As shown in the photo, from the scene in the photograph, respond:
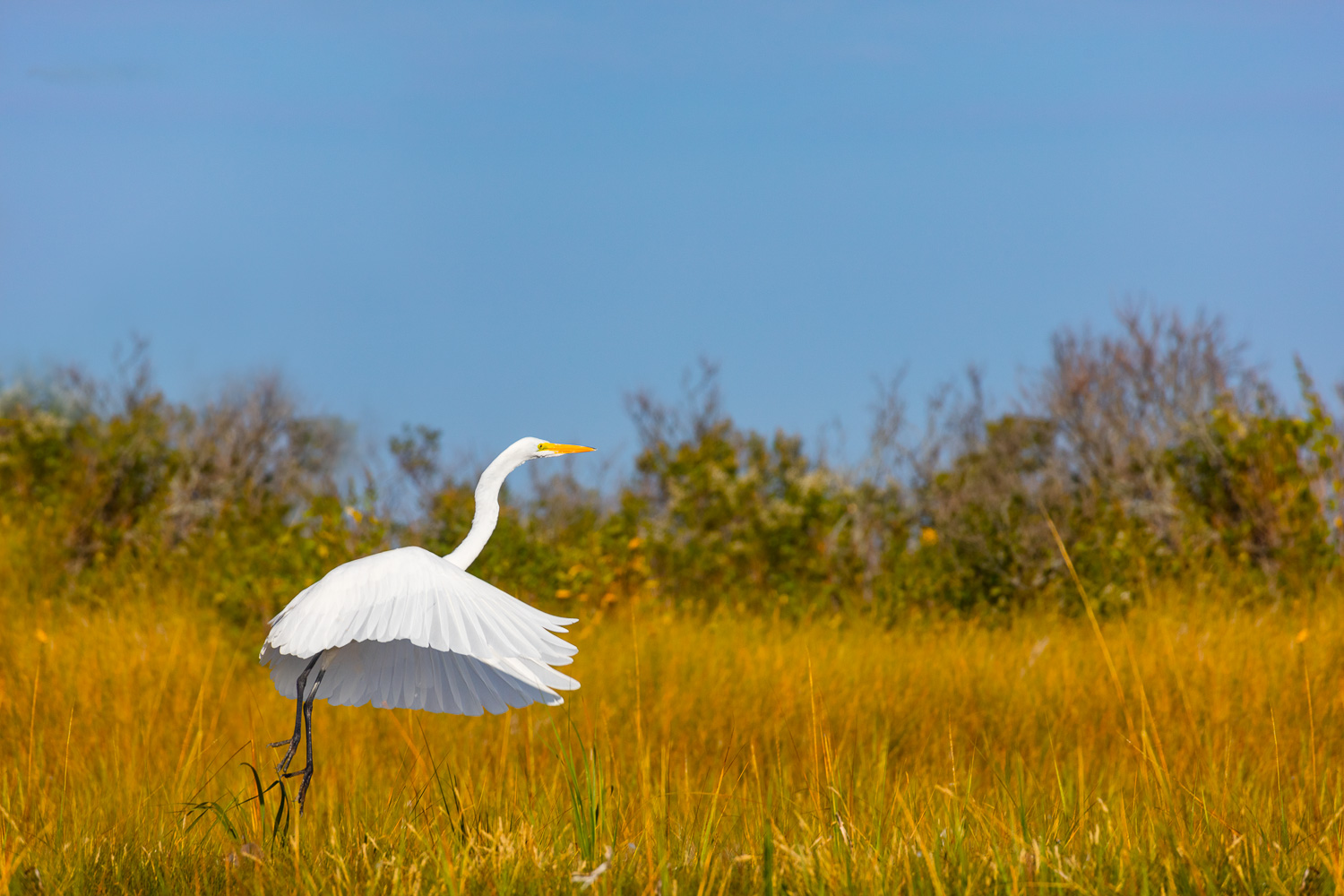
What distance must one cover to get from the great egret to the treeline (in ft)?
13.6

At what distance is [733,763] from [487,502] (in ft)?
8.06

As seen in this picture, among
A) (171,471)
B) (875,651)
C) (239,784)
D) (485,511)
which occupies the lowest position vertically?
(239,784)

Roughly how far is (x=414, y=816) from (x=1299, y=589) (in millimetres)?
7622

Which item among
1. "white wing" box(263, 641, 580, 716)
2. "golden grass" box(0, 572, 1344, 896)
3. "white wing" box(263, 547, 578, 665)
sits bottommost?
"golden grass" box(0, 572, 1344, 896)

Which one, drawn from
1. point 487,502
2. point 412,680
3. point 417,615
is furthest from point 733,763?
point 417,615

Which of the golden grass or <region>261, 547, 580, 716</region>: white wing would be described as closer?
<region>261, 547, 580, 716</region>: white wing

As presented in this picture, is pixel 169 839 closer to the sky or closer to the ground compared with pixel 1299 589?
closer to the ground

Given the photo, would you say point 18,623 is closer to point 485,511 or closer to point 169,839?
point 169,839

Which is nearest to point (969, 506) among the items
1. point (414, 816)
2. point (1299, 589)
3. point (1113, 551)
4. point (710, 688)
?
point (1113, 551)

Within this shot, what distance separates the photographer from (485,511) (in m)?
2.22

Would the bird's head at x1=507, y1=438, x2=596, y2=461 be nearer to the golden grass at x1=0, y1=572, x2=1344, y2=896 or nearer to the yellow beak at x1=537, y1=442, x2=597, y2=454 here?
the yellow beak at x1=537, y1=442, x2=597, y2=454

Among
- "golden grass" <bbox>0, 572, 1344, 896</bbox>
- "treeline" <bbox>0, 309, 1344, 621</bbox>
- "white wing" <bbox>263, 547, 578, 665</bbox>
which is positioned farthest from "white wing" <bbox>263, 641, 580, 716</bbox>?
"treeline" <bbox>0, 309, 1344, 621</bbox>

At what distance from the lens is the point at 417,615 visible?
198cm

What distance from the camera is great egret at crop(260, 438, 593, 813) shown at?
1.93 metres
